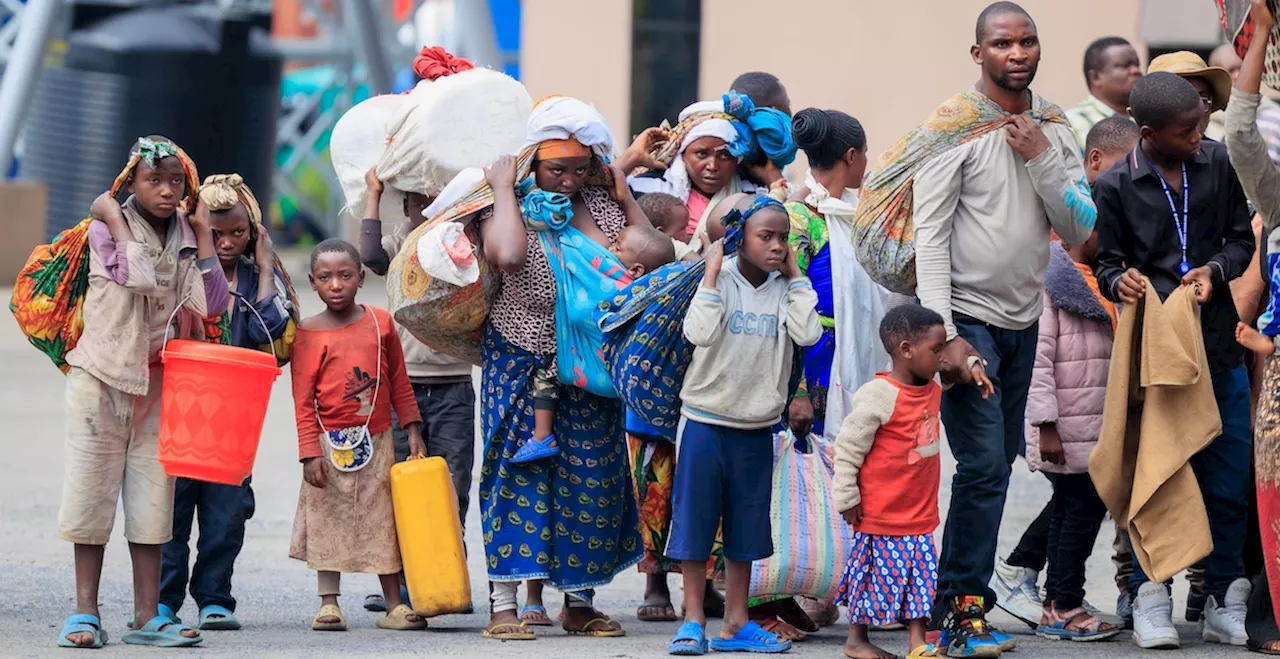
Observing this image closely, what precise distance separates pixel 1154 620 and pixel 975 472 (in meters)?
0.88

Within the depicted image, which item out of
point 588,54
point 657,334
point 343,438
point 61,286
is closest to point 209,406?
point 61,286

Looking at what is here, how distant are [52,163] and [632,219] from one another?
1804 cm

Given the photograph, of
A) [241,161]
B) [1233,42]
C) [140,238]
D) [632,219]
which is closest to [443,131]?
[632,219]

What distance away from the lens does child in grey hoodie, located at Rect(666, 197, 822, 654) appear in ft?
20.6

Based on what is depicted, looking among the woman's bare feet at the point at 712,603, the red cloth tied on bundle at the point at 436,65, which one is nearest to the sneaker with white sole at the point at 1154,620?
the woman's bare feet at the point at 712,603

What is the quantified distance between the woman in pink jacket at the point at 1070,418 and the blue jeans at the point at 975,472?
0.63 meters

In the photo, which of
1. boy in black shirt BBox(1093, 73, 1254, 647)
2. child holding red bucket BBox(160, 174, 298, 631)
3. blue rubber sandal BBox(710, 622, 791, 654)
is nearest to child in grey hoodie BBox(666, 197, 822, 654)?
blue rubber sandal BBox(710, 622, 791, 654)

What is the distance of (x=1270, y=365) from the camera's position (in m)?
6.26

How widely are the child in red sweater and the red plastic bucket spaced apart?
189 centimetres

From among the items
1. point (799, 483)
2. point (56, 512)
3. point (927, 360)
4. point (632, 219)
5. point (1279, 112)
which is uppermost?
point (1279, 112)

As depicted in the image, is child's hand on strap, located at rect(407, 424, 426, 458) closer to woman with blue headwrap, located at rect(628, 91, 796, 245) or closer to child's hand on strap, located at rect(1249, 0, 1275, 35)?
woman with blue headwrap, located at rect(628, 91, 796, 245)

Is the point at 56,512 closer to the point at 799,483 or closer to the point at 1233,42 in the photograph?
the point at 799,483

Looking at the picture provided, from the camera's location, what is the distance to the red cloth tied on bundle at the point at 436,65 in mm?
7574

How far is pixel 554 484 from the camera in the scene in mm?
6734
